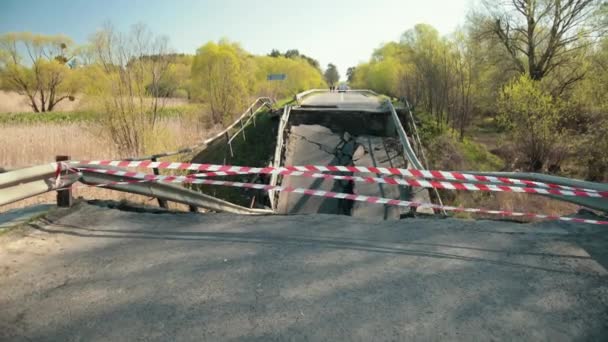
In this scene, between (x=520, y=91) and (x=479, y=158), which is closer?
(x=520, y=91)

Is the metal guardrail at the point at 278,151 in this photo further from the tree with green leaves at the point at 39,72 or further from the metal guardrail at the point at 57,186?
the tree with green leaves at the point at 39,72

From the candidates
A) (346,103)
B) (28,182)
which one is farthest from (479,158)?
(28,182)

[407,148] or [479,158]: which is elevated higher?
[407,148]

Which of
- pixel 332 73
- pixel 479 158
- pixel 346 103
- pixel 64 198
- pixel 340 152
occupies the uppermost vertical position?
pixel 332 73

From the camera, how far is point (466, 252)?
12.7 ft

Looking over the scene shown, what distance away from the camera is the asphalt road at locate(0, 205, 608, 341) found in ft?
8.41

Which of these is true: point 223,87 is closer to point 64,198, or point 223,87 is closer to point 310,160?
point 310,160

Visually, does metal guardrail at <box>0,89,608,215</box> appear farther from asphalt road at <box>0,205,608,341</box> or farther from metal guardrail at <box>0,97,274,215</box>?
asphalt road at <box>0,205,608,341</box>

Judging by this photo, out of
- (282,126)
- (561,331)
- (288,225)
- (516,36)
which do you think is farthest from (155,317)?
(516,36)

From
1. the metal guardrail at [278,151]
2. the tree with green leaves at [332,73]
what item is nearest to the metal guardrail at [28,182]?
the metal guardrail at [278,151]

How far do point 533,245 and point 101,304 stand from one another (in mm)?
3828

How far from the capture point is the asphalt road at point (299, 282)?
256 centimetres

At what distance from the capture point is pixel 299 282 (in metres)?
3.17

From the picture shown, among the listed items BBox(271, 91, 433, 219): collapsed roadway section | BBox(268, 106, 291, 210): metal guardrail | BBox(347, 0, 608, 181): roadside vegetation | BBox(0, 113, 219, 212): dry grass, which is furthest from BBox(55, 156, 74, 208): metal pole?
BBox(347, 0, 608, 181): roadside vegetation
